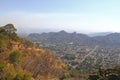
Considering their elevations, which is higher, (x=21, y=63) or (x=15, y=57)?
(x=15, y=57)

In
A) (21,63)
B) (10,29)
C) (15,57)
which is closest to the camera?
(15,57)

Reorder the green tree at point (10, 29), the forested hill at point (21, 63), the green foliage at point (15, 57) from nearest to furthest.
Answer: the forested hill at point (21, 63) → the green foliage at point (15, 57) → the green tree at point (10, 29)

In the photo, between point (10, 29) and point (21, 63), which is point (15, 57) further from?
point (10, 29)

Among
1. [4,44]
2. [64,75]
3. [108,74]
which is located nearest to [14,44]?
[4,44]

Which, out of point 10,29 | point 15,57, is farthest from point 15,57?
point 10,29

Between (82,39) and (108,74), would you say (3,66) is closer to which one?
(108,74)

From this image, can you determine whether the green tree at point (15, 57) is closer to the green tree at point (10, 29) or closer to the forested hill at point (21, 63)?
the forested hill at point (21, 63)

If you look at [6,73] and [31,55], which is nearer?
[6,73]

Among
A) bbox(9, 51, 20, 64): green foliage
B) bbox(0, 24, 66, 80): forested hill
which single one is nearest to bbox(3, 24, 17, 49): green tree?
bbox(0, 24, 66, 80): forested hill

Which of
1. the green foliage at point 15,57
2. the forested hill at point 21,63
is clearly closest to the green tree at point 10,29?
the forested hill at point 21,63
